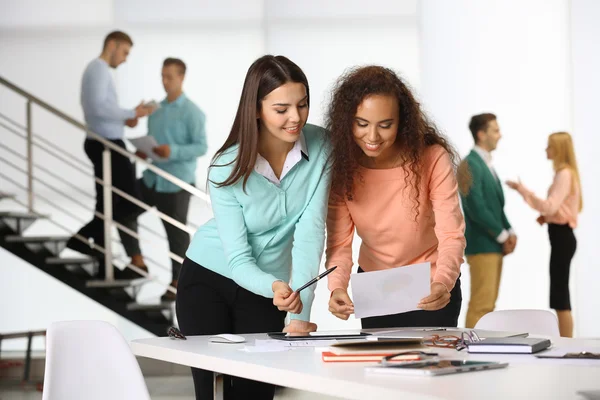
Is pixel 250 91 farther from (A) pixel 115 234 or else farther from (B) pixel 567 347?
(A) pixel 115 234

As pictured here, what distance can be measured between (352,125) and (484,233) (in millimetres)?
3248

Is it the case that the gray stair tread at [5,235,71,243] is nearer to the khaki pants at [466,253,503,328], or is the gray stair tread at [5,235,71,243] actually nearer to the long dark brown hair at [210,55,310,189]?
the khaki pants at [466,253,503,328]

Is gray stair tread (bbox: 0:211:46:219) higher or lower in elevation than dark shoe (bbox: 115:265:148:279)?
higher

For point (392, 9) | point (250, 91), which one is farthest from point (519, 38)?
point (250, 91)

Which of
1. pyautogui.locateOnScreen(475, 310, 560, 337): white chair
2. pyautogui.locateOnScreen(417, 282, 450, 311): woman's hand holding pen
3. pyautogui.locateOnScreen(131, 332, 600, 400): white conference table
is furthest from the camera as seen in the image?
pyautogui.locateOnScreen(475, 310, 560, 337): white chair

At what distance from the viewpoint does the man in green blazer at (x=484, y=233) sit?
525 cm

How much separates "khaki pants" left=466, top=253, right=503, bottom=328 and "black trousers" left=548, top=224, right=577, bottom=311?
1.19 ft

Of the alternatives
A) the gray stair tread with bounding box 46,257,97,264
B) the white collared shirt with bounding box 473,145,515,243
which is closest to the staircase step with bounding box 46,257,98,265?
the gray stair tread with bounding box 46,257,97,264

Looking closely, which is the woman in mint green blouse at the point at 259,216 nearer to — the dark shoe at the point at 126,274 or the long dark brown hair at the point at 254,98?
the long dark brown hair at the point at 254,98

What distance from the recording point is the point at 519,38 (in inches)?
219

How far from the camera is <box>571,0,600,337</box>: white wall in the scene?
5.52m

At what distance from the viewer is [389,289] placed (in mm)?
1994

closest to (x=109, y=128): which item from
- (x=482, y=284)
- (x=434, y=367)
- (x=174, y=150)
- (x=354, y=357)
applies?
(x=174, y=150)

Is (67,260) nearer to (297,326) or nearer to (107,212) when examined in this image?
(107,212)
